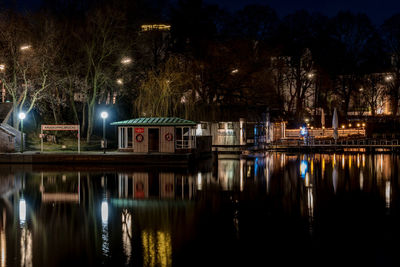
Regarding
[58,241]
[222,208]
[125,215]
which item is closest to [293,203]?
[222,208]

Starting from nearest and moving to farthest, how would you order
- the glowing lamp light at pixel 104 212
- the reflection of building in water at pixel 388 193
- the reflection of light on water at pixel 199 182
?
the glowing lamp light at pixel 104 212 < the reflection of building in water at pixel 388 193 < the reflection of light on water at pixel 199 182

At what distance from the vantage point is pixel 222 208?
17.2 meters

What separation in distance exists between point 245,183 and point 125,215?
31.4ft

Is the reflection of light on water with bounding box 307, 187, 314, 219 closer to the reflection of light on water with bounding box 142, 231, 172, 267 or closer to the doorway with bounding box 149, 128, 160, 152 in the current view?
the reflection of light on water with bounding box 142, 231, 172, 267

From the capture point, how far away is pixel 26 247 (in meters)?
12.2

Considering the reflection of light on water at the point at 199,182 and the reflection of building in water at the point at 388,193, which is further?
the reflection of light on water at the point at 199,182

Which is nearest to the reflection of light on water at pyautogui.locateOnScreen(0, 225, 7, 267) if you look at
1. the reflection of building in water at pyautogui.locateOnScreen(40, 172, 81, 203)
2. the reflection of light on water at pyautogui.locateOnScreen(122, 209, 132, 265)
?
the reflection of light on water at pyautogui.locateOnScreen(122, 209, 132, 265)

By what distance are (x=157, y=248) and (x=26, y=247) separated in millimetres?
3069

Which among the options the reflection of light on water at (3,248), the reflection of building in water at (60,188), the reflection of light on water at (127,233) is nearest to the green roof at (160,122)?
the reflection of building in water at (60,188)

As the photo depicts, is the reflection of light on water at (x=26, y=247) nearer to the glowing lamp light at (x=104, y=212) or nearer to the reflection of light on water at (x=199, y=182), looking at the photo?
the glowing lamp light at (x=104, y=212)

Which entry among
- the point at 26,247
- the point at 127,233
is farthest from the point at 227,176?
the point at 26,247

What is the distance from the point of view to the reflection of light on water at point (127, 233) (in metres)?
11.6

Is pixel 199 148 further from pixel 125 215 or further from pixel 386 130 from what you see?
pixel 386 130

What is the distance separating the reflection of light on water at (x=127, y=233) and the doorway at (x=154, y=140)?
75.0ft
